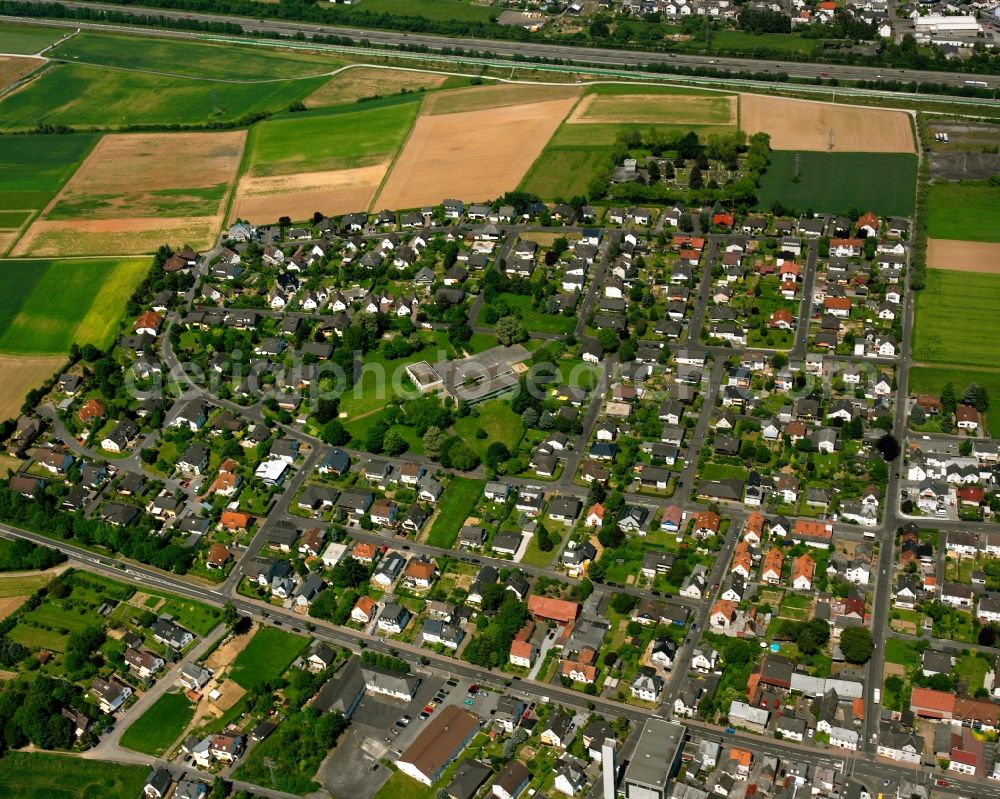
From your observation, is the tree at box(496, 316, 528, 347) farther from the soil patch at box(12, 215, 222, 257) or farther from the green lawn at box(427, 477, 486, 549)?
the soil patch at box(12, 215, 222, 257)

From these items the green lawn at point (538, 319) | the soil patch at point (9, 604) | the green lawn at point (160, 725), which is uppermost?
the green lawn at point (538, 319)

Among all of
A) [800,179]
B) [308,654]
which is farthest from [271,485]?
[800,179]

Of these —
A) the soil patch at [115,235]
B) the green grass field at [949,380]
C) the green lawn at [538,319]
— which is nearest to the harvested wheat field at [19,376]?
the soil patch at [115,235]

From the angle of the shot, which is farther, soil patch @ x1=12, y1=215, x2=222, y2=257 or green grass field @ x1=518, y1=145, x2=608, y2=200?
green grass field @ x1=518, y1=145, x2=608, y2=200

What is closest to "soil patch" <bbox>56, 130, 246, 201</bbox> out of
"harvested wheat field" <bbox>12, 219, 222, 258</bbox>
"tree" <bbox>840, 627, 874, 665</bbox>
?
"harvested wheat field" <bbox>12, 219, 222, 258</bbox>

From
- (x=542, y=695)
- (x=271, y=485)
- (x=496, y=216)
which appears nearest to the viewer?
(x=542, y=695)

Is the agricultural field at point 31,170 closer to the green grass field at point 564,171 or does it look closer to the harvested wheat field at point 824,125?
the green grass field at point 564,171

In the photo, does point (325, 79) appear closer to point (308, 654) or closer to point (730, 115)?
point (730, 115)
